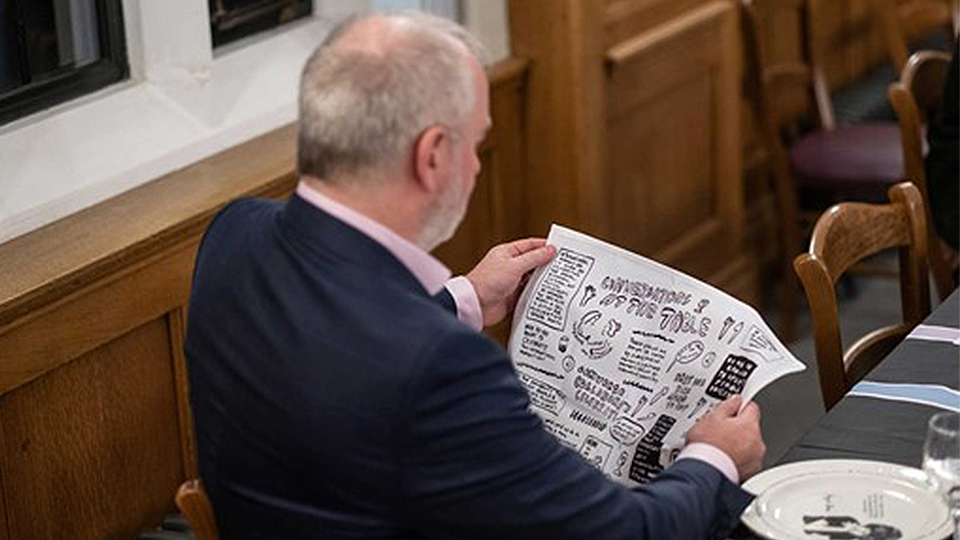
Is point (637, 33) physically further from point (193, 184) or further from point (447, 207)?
point (447, 207)

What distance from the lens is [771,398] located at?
470 cm

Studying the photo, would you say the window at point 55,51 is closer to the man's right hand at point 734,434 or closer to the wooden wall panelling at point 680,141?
the wooden wall panelling at point 680,141

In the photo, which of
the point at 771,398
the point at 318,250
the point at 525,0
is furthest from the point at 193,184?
the point at 771,398

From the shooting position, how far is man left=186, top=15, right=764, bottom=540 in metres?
1.84

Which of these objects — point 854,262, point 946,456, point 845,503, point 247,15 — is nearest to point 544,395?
point 845,503

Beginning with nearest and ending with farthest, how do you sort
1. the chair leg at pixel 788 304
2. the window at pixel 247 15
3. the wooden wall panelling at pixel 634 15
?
the window at pixel 247 15 → the wooden wall panelling at pixel 634 15 → the chair leg at pixel 788 304

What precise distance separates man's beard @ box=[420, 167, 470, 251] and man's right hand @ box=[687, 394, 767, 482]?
1.32ft

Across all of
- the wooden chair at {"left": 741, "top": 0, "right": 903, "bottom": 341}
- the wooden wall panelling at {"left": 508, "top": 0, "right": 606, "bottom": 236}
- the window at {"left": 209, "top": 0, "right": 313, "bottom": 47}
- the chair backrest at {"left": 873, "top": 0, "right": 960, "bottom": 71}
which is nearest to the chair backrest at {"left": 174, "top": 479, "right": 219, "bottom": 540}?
the window at {"left": 209, "top": 0, "right": 313, "bottom": 47}

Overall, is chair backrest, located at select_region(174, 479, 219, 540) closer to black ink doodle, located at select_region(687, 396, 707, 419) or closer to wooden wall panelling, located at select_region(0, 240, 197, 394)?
black ink doodle, located at select_region(687, 396, 707, 419)

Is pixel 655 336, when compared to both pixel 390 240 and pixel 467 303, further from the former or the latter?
pixel 390 240

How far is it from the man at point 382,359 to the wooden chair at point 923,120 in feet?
5.08

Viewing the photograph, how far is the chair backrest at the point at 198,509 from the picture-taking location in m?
2.03

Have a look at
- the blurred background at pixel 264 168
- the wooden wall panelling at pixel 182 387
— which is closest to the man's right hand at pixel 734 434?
the blurred background at pixel 264 168

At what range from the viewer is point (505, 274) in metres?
2.42
